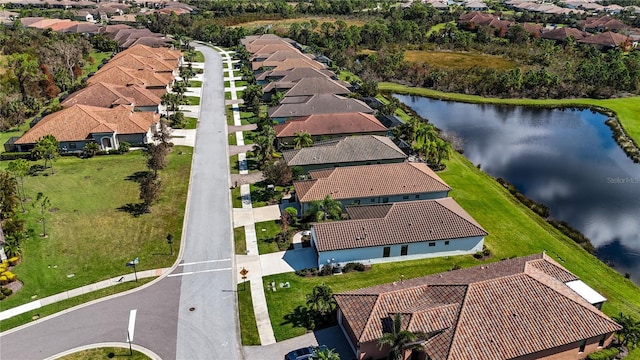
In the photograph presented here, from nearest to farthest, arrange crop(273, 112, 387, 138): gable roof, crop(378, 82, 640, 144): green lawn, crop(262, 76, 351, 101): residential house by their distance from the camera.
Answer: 1. crop(273, 112, 387, 138): gable roof
2. crop(262, 76, 351, 101): residential house
3. crop(378, 82, 640, 144): green lawn

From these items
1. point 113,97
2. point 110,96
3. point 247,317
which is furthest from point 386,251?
point 110,96

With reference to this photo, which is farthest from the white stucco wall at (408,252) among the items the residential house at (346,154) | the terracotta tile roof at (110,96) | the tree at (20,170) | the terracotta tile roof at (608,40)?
the terracotta tile roof at (608,40)

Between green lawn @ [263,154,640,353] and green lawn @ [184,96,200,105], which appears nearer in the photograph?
green lawn @ [263,154,640,353]

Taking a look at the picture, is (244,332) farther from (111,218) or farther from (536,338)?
(111,218)

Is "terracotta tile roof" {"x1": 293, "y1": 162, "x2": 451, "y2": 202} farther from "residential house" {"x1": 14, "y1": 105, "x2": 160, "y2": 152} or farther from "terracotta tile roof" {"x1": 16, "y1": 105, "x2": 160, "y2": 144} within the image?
"terracotta tile roof" {"x1": 16, "y1": 105, "x2": 160, "y2": 144}

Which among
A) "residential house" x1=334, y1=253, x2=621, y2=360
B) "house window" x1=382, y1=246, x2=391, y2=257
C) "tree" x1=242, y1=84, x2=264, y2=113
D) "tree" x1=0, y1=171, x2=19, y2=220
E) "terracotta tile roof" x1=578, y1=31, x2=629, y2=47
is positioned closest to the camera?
"residential house" x1=334, y1=253, x2=621, y2=360

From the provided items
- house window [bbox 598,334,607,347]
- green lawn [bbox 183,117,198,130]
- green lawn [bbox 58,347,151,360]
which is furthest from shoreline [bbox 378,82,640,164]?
green lawn [bbox 58,347,151,360]
